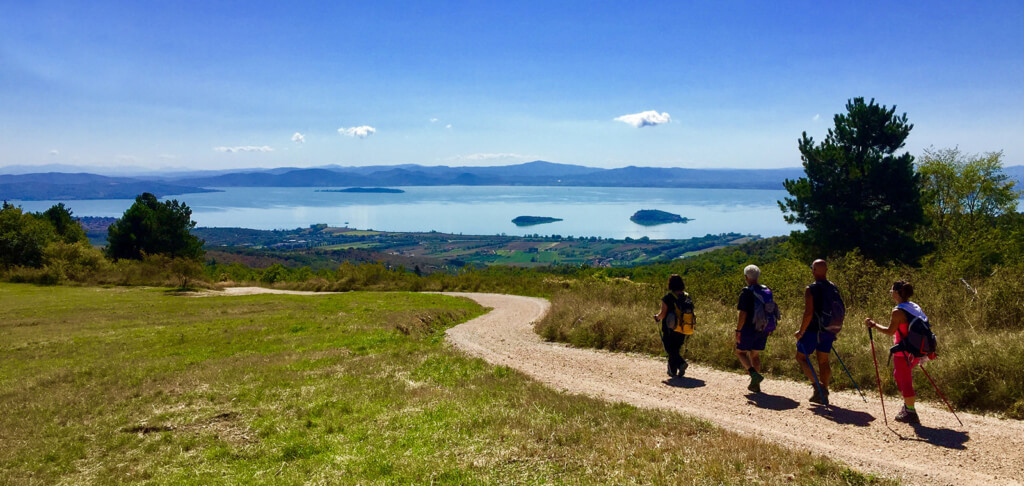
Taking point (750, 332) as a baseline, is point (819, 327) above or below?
above

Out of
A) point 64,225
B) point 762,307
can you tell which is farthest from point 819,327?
point 64,225

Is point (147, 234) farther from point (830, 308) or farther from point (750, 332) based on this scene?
point (830, 308)

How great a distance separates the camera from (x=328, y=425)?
7.85 metres

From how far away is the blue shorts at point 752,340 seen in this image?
8773 millimetres

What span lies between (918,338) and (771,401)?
2283 mm

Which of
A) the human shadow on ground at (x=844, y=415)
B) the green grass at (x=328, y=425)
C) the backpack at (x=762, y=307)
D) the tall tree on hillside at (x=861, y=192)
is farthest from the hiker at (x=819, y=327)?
the tall tree on hillside at (x=861, y=192)

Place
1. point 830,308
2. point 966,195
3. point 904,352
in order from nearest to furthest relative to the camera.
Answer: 1. point 904,352
2. point 830,308
3. point 966,195

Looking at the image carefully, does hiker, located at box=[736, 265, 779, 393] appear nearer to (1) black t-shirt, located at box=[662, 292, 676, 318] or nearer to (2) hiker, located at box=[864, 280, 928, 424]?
(1) black t-shirt, located at box=[662, 292, 676, 318]

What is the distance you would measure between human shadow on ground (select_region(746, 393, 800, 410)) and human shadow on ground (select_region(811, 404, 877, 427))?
33cm

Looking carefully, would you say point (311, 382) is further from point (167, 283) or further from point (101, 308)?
point (167, 283)

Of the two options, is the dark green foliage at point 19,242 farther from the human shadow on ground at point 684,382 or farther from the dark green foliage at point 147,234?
the human shadow on ground at point 684,382

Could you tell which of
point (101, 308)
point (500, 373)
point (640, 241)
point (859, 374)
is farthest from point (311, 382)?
point (640, 241)

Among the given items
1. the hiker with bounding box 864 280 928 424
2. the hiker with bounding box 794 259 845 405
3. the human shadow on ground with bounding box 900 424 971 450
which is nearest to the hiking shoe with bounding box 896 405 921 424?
the hiker with bounding box 864 280 928 424

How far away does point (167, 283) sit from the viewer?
37.7 m
